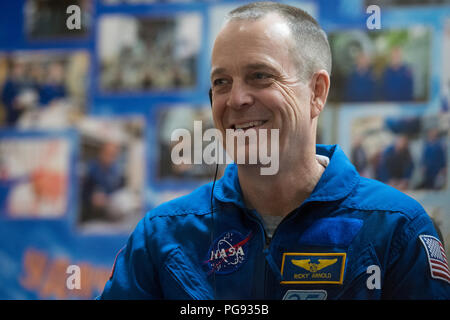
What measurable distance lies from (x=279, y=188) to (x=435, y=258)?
0.35 meters

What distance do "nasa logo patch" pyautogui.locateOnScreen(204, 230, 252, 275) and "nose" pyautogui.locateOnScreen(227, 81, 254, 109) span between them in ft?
0.91

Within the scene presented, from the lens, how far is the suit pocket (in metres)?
1.09

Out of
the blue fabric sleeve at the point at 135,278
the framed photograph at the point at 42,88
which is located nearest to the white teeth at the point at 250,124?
the blue fabric sleeve at the point at 135,278

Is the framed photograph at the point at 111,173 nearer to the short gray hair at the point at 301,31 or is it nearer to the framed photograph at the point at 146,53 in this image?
the framed photograph at the point at 146,53

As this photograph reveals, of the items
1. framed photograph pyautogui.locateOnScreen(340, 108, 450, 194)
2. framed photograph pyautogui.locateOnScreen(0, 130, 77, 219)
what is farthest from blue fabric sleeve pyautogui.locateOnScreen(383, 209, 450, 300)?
framed photograph pyautogui.locateOnScreen(0, 130, 77, 219)

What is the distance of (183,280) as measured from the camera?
1.10m

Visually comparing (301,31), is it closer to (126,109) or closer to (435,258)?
(435,258)

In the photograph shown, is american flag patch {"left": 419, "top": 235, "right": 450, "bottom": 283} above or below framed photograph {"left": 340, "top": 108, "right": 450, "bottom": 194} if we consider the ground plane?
below

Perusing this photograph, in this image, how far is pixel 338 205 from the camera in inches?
43.3

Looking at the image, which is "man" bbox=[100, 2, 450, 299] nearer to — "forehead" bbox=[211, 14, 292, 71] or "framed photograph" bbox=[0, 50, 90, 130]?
"forehead" bbox=[211, 14, 292, 71]
